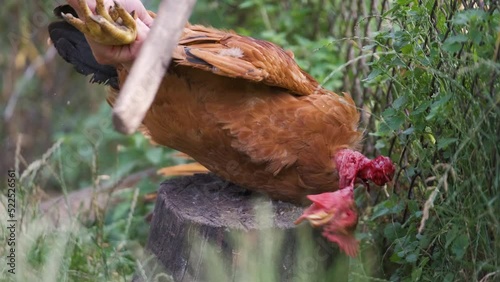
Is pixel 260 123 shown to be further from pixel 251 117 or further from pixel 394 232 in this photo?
pixel 394 232

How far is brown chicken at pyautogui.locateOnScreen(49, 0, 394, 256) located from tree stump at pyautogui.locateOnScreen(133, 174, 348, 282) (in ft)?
0.43

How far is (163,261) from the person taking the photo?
3436 millimetres

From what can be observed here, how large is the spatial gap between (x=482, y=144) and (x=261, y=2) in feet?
10.5

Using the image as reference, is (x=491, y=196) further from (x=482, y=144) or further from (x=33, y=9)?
(x=33, y=9)

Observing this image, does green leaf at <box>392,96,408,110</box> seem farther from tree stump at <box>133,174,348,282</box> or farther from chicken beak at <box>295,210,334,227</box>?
tree stump at <box>133,174,348,282</box>

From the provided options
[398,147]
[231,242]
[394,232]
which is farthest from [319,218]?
[398,147]

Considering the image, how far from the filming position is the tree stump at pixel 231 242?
3.14 meters

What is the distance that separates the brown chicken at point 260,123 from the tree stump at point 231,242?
0.13 m

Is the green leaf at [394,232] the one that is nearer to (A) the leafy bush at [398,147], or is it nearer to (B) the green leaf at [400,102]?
(A) the leafy bush at [398,147]

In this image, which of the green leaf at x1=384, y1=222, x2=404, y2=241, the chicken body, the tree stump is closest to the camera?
the tree stump

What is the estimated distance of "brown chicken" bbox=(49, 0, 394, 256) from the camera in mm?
3230

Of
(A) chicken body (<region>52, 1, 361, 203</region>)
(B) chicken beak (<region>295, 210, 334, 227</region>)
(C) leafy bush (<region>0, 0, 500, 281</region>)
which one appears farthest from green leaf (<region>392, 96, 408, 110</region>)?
(B) chicken beak (<region>295, 210, 334, 227</region>)

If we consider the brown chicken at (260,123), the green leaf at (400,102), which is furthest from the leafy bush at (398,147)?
the brown chicken at (260,123)

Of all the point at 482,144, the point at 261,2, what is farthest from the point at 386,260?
the point at 261,2
